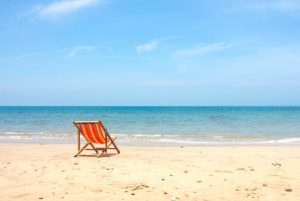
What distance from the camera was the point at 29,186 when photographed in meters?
5.48

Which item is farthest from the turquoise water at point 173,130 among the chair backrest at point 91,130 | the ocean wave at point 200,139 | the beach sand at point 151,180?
the beach sand at point 151,180

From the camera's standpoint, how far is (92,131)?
9.18 metres

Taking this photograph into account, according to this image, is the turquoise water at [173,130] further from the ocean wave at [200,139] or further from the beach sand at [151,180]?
the beach sand at [151,180]

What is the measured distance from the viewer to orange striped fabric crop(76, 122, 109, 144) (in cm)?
906

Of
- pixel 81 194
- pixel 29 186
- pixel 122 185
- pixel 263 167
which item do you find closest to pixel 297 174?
pixel 263 167

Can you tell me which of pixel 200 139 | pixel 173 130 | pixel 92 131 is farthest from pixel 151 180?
pixel 173 130

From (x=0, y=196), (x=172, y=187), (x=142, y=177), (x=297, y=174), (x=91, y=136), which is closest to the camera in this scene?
(x=0, y=196)

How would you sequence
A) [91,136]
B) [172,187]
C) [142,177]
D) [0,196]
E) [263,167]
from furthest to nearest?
[91,136] < [263,167] < [142,177] < [172,187] < [0,196]

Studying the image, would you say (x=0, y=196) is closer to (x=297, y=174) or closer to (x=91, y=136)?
(x=91, y=136)

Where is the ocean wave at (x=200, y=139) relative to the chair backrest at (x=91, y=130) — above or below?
below

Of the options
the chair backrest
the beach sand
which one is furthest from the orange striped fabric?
the beach sand

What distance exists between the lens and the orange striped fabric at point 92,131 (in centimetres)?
906

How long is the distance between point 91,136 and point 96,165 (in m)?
1.88

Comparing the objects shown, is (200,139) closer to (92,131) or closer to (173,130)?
(173,130)
